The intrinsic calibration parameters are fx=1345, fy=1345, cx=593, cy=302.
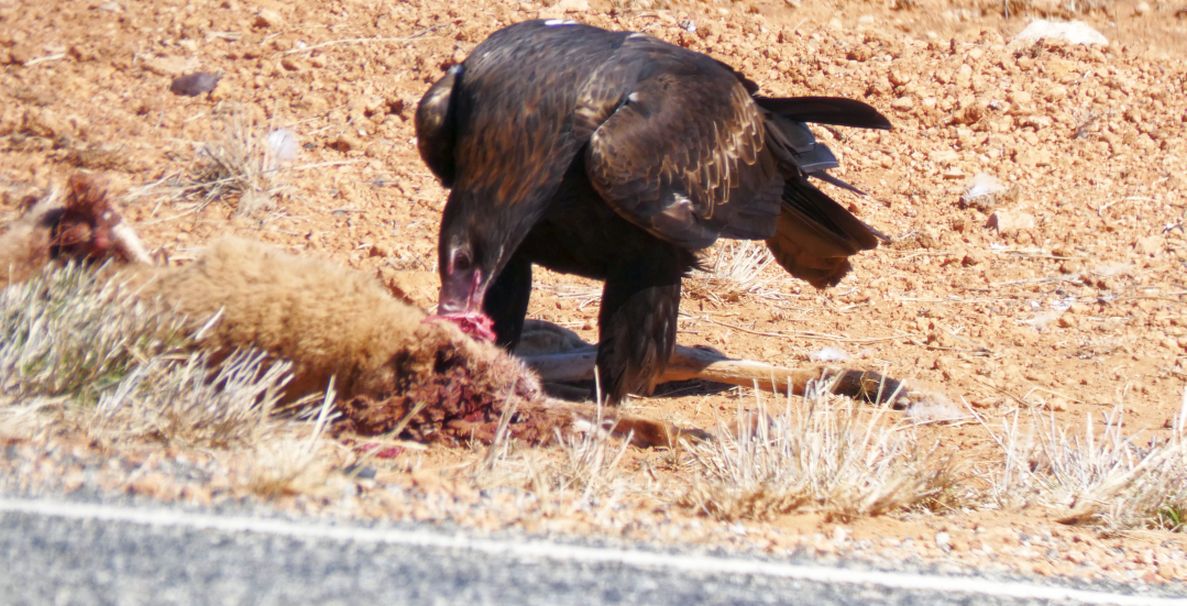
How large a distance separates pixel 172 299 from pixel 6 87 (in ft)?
18.0

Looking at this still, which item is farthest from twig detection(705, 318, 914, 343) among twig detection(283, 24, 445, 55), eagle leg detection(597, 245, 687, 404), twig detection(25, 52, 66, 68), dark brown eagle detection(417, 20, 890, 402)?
twig detection(25, 52, 66, 68)

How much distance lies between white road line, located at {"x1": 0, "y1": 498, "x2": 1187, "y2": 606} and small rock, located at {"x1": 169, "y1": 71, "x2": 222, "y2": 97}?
685 centimetres

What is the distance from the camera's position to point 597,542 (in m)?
3.02

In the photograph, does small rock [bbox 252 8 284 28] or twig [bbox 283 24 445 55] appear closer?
twig [bbox 283 24 445 55]

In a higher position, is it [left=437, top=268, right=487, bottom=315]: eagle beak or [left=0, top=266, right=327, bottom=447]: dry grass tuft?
[left=437, top=268, right=487, bottom=315]: eagle beak

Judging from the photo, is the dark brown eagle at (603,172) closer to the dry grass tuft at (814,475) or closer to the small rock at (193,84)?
the dry grass tuft at (814,475)

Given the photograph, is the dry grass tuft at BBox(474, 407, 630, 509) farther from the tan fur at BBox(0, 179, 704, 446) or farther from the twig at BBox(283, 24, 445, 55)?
the twig at BBox(283, 24, 445, 55)

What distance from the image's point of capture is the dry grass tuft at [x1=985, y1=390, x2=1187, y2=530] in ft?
13.3

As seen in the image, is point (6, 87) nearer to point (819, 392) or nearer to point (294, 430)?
point (294, 430)

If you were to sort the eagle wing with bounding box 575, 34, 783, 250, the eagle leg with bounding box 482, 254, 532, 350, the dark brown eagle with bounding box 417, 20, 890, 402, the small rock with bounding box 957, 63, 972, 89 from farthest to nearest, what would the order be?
the small rock with bounding box 957, 63, 972, 89
the eagle leg with bounding box 482, 254, 532, 350
the eagle wing with bounding box 575, 34, 783, 250
the dark brown eagle with bounding box 417, 20, 890, 402

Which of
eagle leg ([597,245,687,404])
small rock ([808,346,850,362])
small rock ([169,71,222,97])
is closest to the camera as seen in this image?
eagle leg ([597,245,687,404])

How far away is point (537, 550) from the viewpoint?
2857mm

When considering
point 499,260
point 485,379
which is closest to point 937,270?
point 499,260

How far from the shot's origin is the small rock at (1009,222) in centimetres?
882
